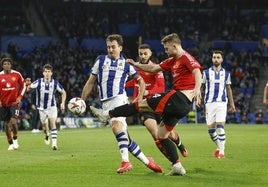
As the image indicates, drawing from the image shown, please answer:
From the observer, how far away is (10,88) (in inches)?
792

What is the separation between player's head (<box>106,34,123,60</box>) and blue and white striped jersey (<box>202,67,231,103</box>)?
17.9 ft

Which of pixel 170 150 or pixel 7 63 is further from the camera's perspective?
pixel 7 63

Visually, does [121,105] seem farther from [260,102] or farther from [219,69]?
[260,102]

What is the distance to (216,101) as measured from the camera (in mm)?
17422

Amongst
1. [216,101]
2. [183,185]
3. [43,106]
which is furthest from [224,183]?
[43,106]

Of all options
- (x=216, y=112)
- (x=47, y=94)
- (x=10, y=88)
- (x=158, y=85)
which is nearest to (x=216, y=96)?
(x=216, y=112)

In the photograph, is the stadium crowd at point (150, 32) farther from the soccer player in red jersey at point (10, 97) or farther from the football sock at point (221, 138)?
the football sock at point (221, 138)

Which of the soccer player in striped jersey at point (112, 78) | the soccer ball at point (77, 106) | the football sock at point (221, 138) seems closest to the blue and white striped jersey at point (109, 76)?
the soccer player in striped jersey at point (112, 78)

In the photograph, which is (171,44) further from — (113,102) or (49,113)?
(49,113)

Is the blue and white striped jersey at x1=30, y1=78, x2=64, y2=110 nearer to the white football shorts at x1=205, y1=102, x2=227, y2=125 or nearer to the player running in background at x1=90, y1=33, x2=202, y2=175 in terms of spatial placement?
the white football shorts at x1=205, y1=102, x2=227, y2=125

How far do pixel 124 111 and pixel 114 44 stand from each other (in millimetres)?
1530

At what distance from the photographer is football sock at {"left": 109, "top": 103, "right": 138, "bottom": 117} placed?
11.5m

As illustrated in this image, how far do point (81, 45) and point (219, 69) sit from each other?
35.1 meters

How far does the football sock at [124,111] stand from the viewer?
11453mm
